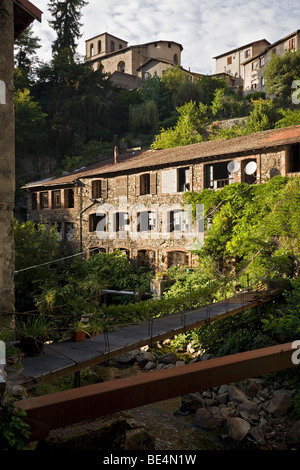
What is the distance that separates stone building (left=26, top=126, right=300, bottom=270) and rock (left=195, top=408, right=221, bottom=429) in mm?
10615

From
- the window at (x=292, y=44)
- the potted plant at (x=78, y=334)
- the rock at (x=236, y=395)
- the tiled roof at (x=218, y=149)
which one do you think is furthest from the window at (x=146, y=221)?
the window at (x=292, y=44)

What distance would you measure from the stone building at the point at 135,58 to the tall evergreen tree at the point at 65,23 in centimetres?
710

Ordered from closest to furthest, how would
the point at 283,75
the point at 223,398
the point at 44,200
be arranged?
1. the point at 223,398
2. the point at 44,200
3. the point at 283,75

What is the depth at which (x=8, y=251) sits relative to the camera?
822 centimetres

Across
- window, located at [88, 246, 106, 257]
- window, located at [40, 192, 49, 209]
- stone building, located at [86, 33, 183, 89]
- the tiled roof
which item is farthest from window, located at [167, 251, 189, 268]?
stone building, located at [86, 33, 183, 89]

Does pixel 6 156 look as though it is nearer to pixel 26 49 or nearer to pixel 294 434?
pixel 294 434

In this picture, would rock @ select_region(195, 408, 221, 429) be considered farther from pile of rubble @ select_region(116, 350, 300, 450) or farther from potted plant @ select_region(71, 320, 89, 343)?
potted plant @ select_region(71, 320, 89, 343)

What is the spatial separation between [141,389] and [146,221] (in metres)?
21.2

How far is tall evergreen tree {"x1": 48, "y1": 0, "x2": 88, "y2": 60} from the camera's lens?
1651 inches

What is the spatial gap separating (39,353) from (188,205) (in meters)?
14.4

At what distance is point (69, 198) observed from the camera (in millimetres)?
28094

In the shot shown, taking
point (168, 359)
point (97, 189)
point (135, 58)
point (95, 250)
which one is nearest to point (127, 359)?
point (168, 359)

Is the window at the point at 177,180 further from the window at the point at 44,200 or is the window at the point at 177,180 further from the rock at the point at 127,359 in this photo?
the window at the point at 44,200

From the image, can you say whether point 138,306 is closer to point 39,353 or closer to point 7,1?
point 39,353
